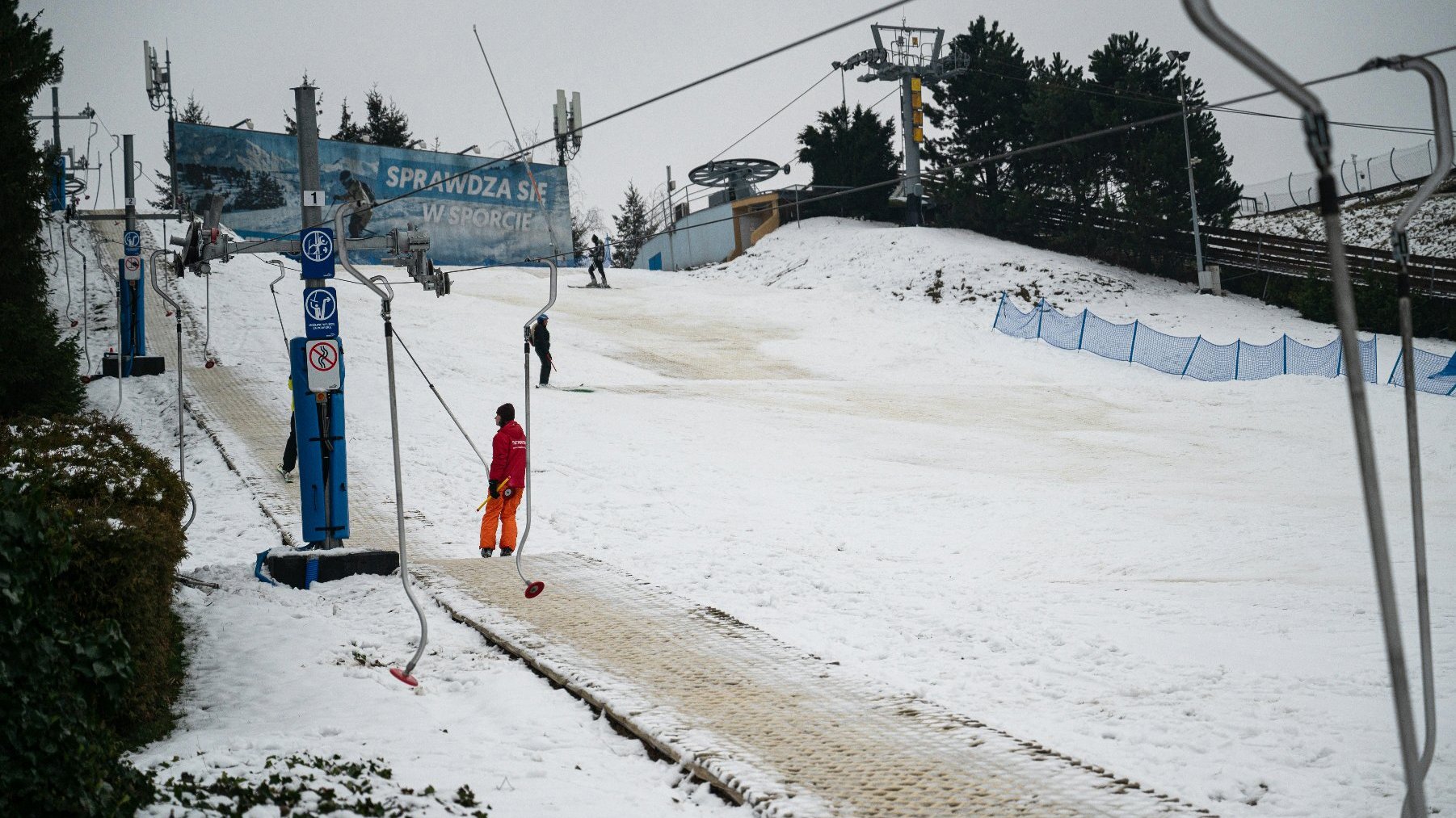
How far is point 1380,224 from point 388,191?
47479mm

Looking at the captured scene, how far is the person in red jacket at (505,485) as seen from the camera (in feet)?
42.5

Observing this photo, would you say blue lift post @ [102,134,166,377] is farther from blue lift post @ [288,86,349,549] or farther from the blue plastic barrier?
the blue plastic barrier

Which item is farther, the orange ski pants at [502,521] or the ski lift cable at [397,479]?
the orange ski pants at [502,521]

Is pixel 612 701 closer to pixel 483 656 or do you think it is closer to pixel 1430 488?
pixel 483 656

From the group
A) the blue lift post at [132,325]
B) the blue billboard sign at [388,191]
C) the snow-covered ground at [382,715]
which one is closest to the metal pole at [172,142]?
the blue billboard sign at [388,191]

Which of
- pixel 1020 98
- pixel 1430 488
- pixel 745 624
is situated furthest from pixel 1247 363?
pixel 745 624

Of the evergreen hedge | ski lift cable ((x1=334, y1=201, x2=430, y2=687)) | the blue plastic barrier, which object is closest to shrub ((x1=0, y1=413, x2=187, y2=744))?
the evergreen hedge

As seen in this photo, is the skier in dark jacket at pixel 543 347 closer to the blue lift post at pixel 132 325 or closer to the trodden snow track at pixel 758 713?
the blue lift post at pixel 132 325

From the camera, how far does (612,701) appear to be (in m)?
7.43

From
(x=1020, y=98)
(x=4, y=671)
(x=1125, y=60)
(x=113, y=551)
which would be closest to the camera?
(x=4, y=671)

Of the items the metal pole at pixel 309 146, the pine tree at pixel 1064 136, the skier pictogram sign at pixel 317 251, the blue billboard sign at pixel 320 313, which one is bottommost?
the blue billboard sign at pixel 320 313

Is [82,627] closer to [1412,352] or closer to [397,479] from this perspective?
[397,479]

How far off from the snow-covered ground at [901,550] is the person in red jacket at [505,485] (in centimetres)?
54

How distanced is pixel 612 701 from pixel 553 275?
4.82m
